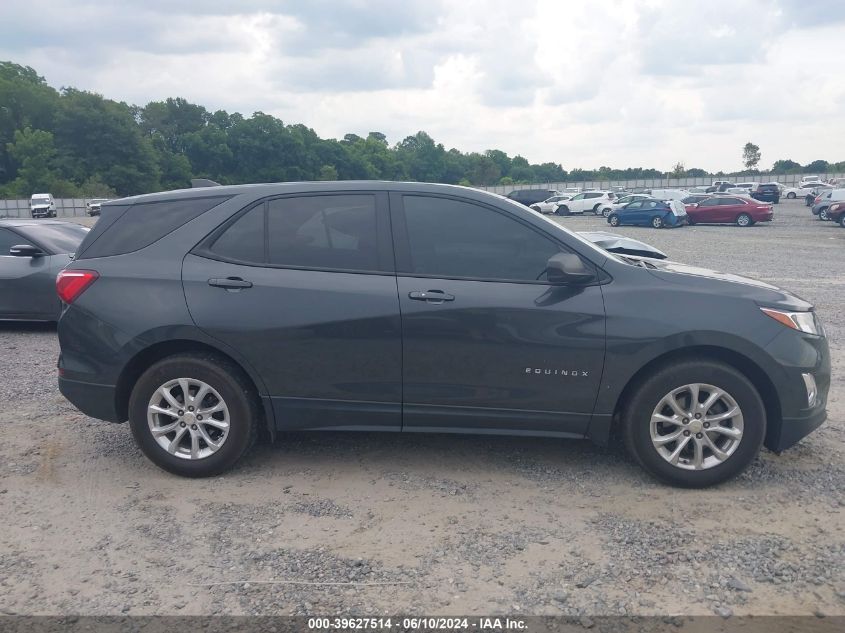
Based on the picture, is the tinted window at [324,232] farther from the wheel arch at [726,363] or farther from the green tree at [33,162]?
the green tree at [33,162]

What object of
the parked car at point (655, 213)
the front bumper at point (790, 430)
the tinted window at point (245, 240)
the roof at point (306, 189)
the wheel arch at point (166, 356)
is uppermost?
the roof at point (306, 189)

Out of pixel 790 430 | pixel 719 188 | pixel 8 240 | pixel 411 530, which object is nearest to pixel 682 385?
pixel 790 430

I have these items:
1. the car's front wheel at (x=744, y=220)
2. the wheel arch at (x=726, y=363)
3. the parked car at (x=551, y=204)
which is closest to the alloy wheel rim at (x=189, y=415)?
the wheel arch at (x=726, y=363)


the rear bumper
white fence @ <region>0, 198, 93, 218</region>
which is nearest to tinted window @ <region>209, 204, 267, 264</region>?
the rear bumper

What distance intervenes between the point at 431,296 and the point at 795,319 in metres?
2.17

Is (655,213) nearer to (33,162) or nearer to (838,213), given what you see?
(838,213)

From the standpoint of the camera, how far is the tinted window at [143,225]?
473 centimetres

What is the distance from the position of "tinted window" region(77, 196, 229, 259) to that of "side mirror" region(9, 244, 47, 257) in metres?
5.02

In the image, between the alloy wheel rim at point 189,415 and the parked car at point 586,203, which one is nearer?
the alloy wheel rim at point 189,415

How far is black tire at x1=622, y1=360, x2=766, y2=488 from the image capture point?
4.27m

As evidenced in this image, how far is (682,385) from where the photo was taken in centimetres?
429

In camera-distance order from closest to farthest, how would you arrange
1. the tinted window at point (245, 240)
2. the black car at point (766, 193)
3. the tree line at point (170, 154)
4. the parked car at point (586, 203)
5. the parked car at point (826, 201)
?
1. the tinted window at point (245, 240)
2. the parked car at point (826, 201)
3. the parked car at point (586, 203)
4. the black car at point (766, 193)
5. the tree line at point (170, 154)

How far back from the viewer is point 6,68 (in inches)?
4171

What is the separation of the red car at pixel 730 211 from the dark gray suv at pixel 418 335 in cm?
3209
